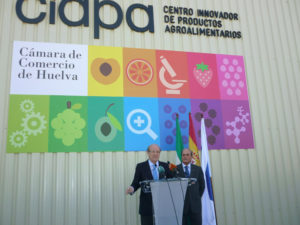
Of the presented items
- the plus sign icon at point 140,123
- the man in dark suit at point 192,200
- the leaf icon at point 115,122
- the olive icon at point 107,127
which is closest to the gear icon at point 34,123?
the olive icon at point 107,127

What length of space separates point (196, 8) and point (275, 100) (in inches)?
91.4

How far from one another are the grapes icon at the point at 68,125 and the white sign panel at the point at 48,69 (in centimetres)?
34

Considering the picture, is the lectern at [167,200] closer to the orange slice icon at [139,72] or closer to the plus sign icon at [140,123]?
the plus sign icon at [140,123]

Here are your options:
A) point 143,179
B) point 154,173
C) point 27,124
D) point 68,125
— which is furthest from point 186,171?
point 27,124

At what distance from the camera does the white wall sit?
4.48 m

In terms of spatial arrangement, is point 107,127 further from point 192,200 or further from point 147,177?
point 192,200

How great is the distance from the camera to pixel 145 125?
5047 millimetres

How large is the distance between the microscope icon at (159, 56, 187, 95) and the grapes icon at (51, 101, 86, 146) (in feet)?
5.01

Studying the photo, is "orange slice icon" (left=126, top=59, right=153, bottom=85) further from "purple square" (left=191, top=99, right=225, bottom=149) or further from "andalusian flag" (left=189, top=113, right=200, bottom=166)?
"andalusian flag" (left=189, top=113, right=200, bottom=166)

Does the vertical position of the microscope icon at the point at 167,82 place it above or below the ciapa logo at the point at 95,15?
below

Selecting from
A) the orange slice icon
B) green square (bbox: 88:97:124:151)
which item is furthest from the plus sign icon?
the orange slice icon

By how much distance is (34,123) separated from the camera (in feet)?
15.2

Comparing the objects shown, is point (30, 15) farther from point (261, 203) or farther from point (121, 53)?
point (261, 203)

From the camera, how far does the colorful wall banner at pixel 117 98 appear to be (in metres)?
4.68
